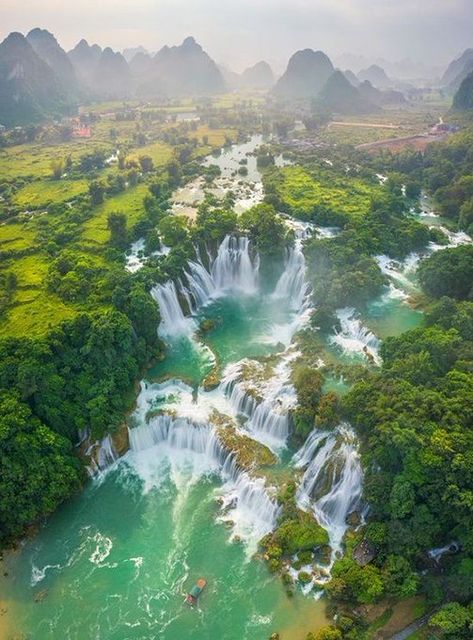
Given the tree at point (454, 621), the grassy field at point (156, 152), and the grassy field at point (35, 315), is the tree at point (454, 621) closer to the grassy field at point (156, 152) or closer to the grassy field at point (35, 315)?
the grassy field at point (35, 315)

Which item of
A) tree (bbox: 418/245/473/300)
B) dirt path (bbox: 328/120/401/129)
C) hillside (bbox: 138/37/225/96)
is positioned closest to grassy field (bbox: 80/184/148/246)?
tree (bbox: 418/245/473/300)

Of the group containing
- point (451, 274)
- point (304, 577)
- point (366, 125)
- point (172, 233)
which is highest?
point (366, 125)

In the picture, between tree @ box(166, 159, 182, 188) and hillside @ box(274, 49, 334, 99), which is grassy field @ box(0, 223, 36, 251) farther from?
hillside @ box(274, 49, 334, 99)

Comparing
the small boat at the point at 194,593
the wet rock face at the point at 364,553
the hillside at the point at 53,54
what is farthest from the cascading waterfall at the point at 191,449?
the hillside at the point at 53,54

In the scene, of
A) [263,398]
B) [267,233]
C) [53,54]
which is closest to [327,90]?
[53,54]

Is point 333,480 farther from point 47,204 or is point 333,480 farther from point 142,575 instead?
point 47,204

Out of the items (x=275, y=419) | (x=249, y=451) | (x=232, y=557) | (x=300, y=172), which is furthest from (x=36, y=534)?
(x=300, y=172)

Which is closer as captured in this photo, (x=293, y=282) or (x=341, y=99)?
(x=293, y=282)
